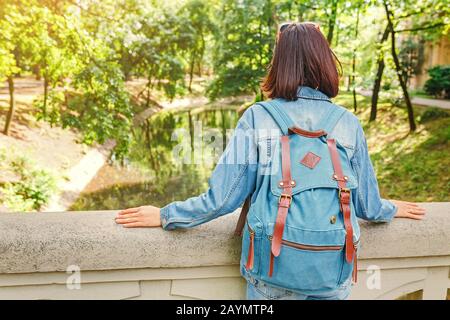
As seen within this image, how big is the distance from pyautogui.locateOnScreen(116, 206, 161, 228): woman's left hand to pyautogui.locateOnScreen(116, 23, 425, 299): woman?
0.35 feet

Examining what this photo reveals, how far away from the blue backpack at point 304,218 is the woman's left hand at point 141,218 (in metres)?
0.42

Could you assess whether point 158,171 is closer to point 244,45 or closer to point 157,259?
point 244,45

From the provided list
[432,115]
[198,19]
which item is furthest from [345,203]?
[198,19]

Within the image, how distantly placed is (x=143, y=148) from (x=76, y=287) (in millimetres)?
16125

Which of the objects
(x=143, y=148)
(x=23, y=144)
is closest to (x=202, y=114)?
(x=143, y=148)

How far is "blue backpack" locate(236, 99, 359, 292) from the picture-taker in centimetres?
150

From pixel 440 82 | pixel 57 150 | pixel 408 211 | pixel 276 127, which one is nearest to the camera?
pixel 276 127

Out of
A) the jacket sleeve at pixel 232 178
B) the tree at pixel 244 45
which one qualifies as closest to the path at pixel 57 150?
the tree at pixel 244 45

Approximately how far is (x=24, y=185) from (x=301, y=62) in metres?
9.30

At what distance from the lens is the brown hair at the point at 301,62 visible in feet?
5.40

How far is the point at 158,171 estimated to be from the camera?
1426 cm

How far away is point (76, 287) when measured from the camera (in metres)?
1.80

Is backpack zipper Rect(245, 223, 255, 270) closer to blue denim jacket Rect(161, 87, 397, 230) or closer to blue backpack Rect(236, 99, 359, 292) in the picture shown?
blue backpack Rect(236, 99, 359, 292)
